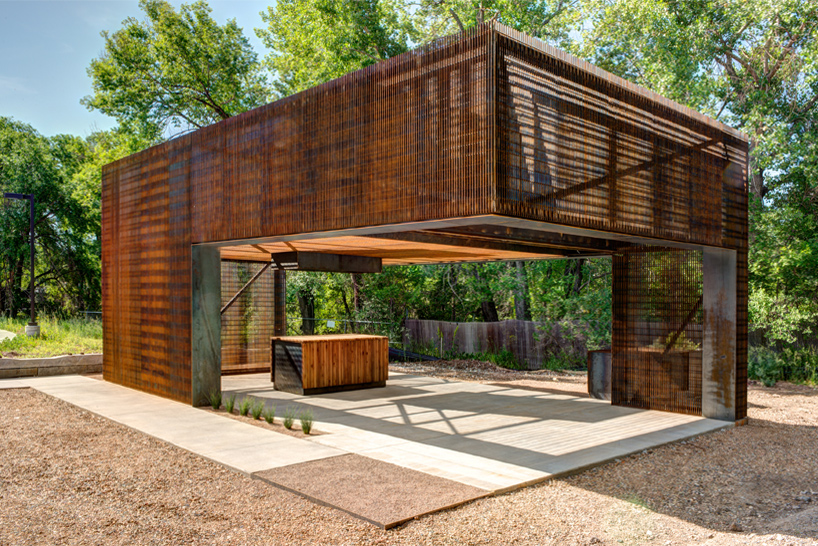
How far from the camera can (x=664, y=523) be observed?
16.6ft

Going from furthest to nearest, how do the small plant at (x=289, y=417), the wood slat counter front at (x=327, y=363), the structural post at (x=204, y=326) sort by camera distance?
the wood slat counter front at (x=327, y=363) < the structural post at (x=204, y=326) < the small plant at (x=289, y=417)

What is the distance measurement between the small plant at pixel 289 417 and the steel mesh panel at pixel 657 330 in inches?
207

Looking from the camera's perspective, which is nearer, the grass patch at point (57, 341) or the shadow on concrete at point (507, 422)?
the shadow on concrete at point (507, 422)

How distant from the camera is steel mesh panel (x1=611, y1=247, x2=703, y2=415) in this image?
9.63m

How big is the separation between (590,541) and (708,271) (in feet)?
19.8

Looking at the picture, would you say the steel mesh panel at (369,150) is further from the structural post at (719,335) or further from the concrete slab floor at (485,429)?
the structural post at (719,335)

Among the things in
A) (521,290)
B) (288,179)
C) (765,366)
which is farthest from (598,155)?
(521,290)

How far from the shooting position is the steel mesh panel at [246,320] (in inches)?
589

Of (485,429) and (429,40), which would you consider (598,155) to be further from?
(429,40)

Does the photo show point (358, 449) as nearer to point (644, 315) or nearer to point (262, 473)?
point (262, 473)

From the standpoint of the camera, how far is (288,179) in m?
8.22

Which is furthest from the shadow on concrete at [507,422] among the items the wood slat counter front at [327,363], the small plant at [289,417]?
Result: the small plant at [289,417]

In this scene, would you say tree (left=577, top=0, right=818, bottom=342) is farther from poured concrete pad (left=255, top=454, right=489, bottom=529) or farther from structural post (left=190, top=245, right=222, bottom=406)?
poured concrete pad (left=255, top=454, right=489, bottom=529)

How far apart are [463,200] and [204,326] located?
618 centimetres
